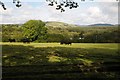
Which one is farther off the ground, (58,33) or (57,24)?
(57,24)

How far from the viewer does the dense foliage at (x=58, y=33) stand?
59.7 ft

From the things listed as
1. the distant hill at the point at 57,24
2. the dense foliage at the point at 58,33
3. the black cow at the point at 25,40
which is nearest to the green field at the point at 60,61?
the black cow at the point at 25,40

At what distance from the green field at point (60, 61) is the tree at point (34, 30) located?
0.50 metres

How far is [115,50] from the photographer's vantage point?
62.5 ft

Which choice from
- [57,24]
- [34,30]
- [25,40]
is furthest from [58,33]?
[25,40]

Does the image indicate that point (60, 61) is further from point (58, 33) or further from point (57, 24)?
→ point (57, 24)

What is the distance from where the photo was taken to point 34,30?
18.0 metres

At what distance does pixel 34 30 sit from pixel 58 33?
1919 millimetres

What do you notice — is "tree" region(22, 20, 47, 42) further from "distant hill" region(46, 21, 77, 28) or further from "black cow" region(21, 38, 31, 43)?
"distant hill" region(46, 21, 77, 28)

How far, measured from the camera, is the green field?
53.7 ft

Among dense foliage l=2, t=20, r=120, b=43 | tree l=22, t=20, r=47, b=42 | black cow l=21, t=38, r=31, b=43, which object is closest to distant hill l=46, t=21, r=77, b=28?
dense foliage l=2, t=20, r=120, b=43

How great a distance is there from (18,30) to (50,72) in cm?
367

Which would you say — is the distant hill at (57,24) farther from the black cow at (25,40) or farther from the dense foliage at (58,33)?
the black cow at (25,40)

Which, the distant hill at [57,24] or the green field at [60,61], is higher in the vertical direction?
the distant hill at [57,24]
